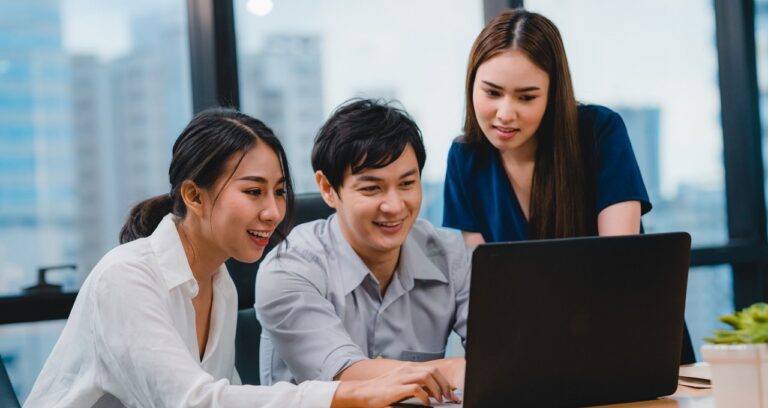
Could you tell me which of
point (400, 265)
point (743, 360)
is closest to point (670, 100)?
point (400, 265)

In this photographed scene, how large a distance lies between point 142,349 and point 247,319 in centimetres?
62

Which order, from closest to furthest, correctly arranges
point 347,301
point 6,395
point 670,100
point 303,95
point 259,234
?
A: point 6,395
point 259,234
point 347,301
point 303,95
point 670,100

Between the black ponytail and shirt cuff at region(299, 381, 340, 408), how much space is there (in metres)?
0.55

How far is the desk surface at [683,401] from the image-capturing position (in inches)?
50.4

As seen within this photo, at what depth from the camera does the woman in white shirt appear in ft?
4.24

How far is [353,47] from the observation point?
9.53ft

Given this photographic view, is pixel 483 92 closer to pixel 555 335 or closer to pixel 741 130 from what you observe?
pixel 555 335

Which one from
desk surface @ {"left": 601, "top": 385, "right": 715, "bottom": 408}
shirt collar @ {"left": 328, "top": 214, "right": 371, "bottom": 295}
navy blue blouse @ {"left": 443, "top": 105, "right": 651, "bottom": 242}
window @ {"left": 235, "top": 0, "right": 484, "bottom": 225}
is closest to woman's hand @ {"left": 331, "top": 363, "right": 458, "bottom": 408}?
desk surface @ {"left": 601, "top": 385, "right": 715, "bottom": 408}

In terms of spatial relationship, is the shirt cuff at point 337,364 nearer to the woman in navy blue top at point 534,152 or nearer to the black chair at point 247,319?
the black chair at point 247,319

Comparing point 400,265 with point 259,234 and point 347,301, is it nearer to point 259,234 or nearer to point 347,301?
point 347,301

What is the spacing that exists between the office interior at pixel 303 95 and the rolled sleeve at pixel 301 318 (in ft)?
3.12

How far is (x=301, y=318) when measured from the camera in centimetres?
169

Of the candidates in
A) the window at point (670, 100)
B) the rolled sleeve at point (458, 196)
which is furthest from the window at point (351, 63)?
the rolled sleeve at point (458, 196)

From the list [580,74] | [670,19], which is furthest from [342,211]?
[670,19]
